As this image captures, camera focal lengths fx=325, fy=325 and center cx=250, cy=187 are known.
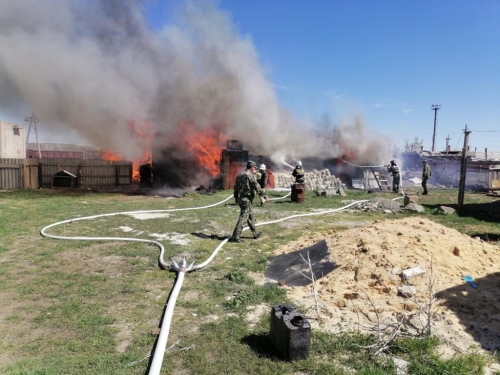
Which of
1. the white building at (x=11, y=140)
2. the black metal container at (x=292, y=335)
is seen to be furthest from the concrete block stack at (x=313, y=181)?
the white building at (x=11, y=140)

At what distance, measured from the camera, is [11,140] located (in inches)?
1297

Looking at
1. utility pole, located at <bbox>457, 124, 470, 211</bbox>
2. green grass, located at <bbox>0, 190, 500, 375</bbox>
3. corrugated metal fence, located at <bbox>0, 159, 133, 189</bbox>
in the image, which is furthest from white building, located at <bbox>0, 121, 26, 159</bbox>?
utility pole, located at <bbox>457, 124, 470, 211</bbox>

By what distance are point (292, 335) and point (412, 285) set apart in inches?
103

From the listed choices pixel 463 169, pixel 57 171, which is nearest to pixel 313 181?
pixel 463 169

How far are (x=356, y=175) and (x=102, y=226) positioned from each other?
23.0 metres

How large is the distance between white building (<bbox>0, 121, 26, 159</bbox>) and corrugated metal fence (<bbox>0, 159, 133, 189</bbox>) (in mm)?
17265

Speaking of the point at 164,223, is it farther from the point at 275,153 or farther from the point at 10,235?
the point at 275,153

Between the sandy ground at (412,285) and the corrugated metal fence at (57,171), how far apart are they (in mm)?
17229

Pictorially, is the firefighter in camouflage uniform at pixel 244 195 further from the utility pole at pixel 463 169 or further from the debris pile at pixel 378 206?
the utility pole at pixel 463 169

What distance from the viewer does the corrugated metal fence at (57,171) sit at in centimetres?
1792

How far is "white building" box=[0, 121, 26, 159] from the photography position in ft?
104

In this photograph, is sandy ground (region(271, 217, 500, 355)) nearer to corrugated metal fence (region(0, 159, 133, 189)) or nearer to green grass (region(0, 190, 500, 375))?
green grass (region(0, 190, 500, 375))

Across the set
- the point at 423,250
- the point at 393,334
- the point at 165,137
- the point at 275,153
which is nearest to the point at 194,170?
the point at 165,137

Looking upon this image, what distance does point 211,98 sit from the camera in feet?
74.5
